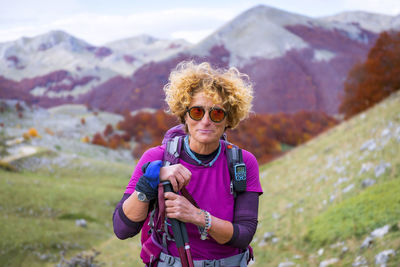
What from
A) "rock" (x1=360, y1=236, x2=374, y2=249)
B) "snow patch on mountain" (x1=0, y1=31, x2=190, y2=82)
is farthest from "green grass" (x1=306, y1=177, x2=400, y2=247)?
"snow patch on mountain" (x1=0, y1=31, x2=190, y2=82)

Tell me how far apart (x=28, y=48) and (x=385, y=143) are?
271 ft

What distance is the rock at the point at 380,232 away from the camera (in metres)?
6.04

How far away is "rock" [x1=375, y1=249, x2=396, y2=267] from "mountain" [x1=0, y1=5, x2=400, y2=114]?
53.1 metres

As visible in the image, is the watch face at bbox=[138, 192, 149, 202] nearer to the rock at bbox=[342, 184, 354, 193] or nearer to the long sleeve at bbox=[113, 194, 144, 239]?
the long sleeve at bbox=[113, 194, 144, 239]

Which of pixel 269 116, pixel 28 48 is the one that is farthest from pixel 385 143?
pixel 28 48

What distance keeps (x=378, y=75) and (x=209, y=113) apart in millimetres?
31462

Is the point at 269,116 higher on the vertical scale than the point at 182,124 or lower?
lower

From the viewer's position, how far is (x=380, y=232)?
6145mm

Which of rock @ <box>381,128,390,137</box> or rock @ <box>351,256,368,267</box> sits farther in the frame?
rock @ <box>381,128,390,137</box>

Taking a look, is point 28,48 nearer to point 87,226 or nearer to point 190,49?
point 190,49

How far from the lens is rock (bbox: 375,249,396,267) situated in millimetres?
5207

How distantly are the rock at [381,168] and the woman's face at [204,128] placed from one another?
7.42 meters

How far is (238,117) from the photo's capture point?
10.7 feet

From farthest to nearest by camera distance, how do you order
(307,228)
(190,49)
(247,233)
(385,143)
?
(190,49) → (385,143) → (307,228) → (247,233)
